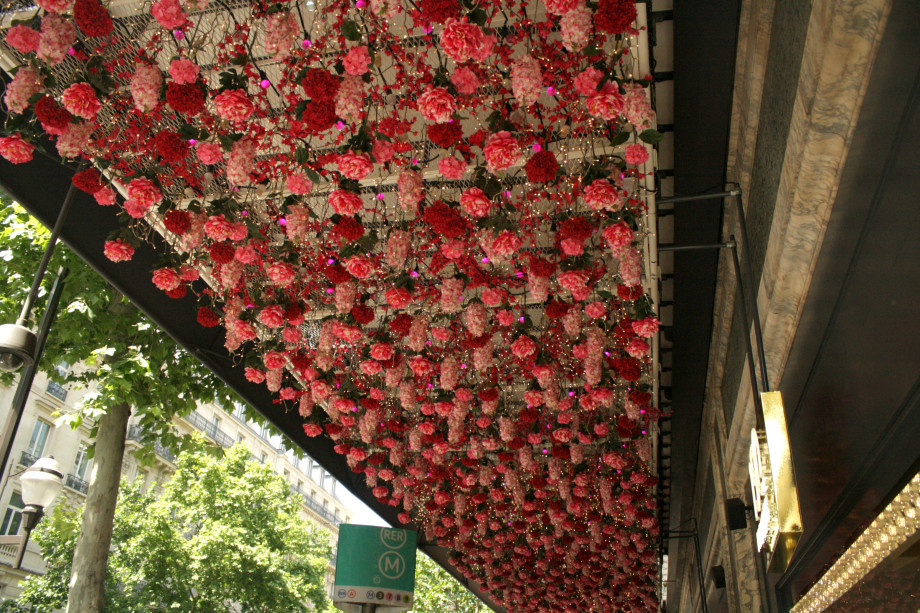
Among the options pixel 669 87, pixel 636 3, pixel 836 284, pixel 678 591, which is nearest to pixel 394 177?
pixel 669 87

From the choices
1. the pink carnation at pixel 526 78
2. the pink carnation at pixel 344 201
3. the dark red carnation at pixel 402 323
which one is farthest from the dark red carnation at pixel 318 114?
the dark red carnation at pixel 402 323

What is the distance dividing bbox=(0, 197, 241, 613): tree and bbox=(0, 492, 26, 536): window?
1590cm

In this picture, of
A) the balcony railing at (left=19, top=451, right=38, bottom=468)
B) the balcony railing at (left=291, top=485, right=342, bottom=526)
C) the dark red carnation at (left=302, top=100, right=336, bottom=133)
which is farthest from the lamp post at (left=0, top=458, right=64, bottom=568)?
the balcony railing at (left=291, top=485, right=342, bottom=526)

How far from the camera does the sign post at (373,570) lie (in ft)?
40.9

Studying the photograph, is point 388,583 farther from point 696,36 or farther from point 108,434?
point 696,36

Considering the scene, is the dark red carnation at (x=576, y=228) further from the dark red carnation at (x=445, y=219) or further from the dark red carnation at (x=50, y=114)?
the dark red carnation at (x=50, y=114)

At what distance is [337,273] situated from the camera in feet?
18.2

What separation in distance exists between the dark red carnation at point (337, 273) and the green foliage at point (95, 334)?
14.7ft

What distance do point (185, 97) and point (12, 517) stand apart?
78.9ft

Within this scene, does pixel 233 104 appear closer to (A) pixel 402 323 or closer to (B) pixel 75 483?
(A) pixel 402 323

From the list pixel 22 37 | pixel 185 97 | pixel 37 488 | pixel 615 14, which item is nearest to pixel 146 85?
pixel 185 97

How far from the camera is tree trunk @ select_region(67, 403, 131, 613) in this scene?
8.93 meters

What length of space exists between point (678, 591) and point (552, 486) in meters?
13.2

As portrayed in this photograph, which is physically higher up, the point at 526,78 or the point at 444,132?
the point at 526,78
